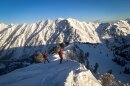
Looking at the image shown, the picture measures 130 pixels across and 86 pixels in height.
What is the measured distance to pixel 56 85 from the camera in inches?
1230

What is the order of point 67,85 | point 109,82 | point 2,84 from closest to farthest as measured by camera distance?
point 67,85 < point 2,84 < point 109,82

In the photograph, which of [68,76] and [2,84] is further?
[2,84]

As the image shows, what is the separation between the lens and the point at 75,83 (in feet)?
104

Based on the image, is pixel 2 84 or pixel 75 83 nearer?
pixel 75 83

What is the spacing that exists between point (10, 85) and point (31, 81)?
10.9 ft

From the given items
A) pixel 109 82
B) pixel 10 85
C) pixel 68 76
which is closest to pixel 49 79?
pixel 68 76

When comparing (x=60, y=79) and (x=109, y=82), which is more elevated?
(x=60, y=79)

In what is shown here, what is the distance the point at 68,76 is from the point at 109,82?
83.3 ft

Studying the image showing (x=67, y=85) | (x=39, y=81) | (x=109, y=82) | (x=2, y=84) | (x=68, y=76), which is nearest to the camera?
(x=67, y=85)

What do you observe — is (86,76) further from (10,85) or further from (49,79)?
(10,85)

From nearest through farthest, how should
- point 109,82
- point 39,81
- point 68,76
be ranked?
point 68,76 → point 39,81 → point 109,82

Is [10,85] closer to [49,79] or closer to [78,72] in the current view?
[49,79]

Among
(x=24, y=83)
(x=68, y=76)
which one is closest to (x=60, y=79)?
(x=68, y=76)

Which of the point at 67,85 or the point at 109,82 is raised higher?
the point at 67,85
